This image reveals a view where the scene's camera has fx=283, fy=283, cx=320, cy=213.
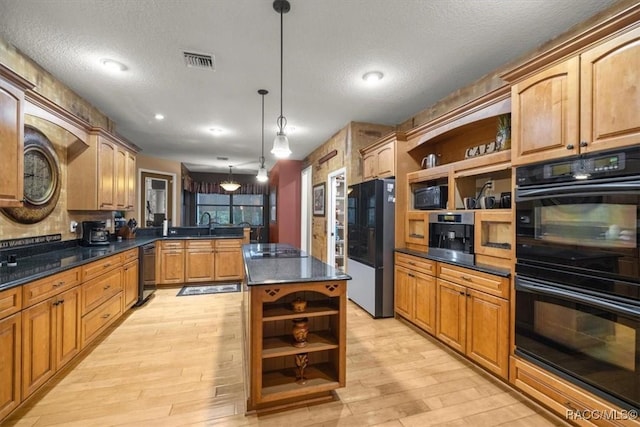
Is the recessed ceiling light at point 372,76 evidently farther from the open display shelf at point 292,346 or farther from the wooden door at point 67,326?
the wooden door at point 67,326

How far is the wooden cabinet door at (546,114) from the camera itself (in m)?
1.71

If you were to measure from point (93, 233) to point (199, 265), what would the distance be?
5.97 ft

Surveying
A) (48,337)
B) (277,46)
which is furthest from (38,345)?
(277,46)

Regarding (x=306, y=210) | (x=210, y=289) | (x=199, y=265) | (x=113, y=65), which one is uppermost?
(x=113, y=65)

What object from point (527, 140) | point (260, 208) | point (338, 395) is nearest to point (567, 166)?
point (527, 140)

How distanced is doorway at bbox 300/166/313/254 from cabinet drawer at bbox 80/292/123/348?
3.78m

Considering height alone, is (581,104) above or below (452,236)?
above

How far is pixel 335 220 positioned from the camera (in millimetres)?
5199

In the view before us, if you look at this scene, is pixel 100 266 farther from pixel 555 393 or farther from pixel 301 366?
pixel 555 393

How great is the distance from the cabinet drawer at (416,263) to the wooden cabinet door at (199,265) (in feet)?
11.1

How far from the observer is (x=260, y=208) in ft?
31.6

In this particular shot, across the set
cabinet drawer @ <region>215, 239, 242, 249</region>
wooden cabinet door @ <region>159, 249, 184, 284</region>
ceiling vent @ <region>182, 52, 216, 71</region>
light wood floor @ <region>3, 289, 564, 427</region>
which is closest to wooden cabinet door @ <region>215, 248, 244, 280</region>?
cabinet drawer @ <region>215, 239, 242, 249</region>

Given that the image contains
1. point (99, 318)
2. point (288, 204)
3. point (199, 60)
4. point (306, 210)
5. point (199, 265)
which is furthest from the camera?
point (288, 204)

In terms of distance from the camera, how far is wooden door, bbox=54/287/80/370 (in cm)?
214
